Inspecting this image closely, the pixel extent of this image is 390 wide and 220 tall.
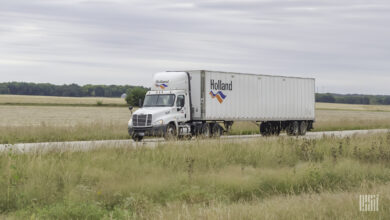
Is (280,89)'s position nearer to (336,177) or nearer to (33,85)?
(336,177)

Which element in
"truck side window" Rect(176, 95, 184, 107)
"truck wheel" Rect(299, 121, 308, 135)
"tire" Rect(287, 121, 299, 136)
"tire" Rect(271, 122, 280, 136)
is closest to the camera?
"truck side window" Rect(176, 95, 184, 107)

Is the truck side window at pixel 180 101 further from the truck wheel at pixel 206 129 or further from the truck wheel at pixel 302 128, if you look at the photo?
the truck wheel at pixel 302 128

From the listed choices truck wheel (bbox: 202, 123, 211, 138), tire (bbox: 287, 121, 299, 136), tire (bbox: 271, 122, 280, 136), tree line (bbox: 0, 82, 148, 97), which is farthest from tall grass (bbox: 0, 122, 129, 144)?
tree line (bbox: 0, 82, 148, 97)

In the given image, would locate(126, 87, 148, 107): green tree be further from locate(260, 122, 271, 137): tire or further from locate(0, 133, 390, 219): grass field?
locate(0, 133, 390, 219): grass field

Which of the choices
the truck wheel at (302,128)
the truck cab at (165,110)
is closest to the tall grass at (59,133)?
the truck cab at (165,110)

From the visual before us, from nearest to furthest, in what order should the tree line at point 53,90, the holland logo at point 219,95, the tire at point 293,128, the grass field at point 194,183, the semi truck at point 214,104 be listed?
the grass field at point 194,183 < the semi truck at point 214,104 < the holland logo at point 219,95 < the tire at point 293,128 < the tree line at point 53,90

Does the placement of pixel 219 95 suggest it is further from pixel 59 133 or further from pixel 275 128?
pixel 59 133

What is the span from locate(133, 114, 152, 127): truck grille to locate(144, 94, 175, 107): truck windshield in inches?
54.6

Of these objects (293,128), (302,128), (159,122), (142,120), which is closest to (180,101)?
(159,122)

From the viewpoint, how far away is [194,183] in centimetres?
1271

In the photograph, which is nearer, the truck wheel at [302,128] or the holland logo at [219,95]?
the holland logo at [219,95]

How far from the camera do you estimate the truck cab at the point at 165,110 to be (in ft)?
90.9

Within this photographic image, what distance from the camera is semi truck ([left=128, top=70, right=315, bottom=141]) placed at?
28.4 meters

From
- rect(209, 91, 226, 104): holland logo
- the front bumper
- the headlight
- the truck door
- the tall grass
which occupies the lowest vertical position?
the tall grass
